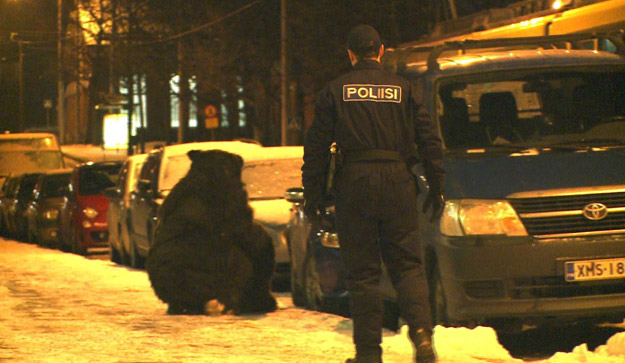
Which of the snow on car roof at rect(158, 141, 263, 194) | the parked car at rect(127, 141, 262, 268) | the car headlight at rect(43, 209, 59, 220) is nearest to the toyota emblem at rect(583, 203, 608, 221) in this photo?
the parked car at rect(127, 141, 262, 268)

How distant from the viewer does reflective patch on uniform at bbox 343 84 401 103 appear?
22.8 feet

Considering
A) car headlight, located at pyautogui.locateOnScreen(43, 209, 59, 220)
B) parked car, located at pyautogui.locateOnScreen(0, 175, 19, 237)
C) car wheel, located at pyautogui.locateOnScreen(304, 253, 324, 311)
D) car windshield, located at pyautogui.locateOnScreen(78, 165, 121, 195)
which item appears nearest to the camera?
car wheel, located at pyautogui.locateOnScreen(304, 253, 324, 311)

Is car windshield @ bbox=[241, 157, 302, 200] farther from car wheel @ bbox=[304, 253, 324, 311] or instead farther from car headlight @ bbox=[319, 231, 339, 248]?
car headlight @ bbox=[319, 231, 339, 248]

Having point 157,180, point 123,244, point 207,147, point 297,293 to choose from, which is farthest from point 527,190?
point 123,244

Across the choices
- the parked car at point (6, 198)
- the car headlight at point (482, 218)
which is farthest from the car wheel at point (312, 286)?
the parked car at point (6, 198)

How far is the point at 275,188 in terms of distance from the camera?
15203 millimetres

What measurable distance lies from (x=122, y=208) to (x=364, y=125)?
13162 mm

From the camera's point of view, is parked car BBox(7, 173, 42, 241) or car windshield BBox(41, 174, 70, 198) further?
parked car BBox(7, 173, 42, 241)

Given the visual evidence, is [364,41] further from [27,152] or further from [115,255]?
[27,152]

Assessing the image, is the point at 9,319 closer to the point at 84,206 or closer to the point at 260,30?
the point at 84,206

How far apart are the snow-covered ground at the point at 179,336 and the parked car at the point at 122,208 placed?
22.6ft

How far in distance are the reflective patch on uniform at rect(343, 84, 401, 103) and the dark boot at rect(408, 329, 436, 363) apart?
118cm

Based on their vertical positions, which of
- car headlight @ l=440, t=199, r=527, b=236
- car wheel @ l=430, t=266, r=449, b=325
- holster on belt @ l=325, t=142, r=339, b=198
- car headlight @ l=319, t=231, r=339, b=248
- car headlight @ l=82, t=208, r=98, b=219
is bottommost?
car headlight @ l=82, t=208, r=98, b=219

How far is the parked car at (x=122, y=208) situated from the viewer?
64.2 feet
